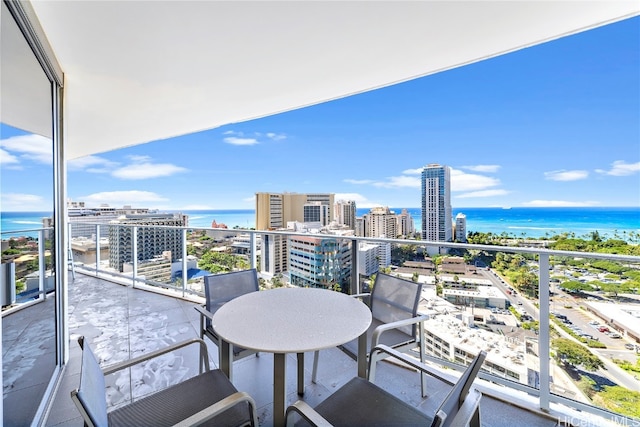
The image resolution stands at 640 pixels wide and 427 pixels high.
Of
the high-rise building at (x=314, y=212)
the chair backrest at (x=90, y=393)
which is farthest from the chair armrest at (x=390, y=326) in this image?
the high-rise building at (x=314, y=212)

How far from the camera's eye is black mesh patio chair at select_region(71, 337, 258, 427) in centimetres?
92

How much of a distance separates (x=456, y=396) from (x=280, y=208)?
227 inches

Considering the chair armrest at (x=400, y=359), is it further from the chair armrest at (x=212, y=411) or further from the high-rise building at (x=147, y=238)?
the high-rise building at (x=147, y=238)

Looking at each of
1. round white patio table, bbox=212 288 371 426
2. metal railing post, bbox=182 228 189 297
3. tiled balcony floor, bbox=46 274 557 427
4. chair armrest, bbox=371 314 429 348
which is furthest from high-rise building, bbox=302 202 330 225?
chair armrest, bbox=371 314 429 348

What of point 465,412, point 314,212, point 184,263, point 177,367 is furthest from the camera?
point 314,212

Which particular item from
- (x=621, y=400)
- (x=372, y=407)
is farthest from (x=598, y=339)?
(x=372, y=407)

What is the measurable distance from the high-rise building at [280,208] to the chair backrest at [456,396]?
15.4 feet

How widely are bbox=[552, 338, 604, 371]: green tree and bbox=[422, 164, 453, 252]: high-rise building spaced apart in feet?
6.15

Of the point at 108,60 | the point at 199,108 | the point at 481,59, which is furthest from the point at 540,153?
the point at 108,60

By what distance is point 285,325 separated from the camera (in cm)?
149

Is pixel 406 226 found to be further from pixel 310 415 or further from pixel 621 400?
pixel 310 415

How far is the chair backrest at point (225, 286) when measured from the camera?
87.4 inches

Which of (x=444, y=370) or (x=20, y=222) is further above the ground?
(x=20, y=222)

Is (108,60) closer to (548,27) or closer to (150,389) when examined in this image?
(150,389)
